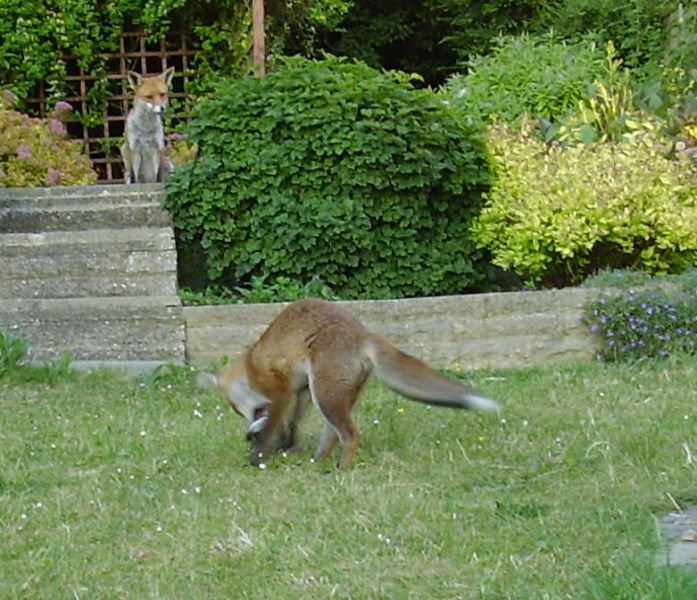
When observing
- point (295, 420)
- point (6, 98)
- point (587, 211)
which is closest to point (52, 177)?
point (6, 98)

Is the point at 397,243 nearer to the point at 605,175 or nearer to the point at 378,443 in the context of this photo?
the point at 605,175

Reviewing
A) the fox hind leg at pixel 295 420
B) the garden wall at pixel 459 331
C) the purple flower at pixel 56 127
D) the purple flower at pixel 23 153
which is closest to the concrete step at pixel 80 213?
the purple flower at pixel 23 153

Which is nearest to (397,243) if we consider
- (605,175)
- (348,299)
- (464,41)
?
(348,299)

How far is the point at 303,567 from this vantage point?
477 centimetres

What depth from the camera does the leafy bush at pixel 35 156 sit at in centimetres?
1270

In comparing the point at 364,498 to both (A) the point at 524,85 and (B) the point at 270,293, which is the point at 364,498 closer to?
(B) the point at 270,293

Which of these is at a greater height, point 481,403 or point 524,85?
point 524,85

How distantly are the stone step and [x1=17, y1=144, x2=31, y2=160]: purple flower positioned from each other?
12.7 feet

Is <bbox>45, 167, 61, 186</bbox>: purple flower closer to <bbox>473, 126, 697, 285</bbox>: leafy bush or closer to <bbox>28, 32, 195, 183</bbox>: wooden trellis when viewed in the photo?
<bbox>28, 32, 195, 183</bbox>: wooden trellis

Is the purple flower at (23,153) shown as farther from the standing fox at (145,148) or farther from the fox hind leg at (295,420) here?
the fox hind leg at (295,420)

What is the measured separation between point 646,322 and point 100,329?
370cm

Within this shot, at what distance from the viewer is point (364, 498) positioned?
565cm

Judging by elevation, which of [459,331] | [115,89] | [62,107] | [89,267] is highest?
[115,89]

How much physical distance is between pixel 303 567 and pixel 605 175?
5.89m
